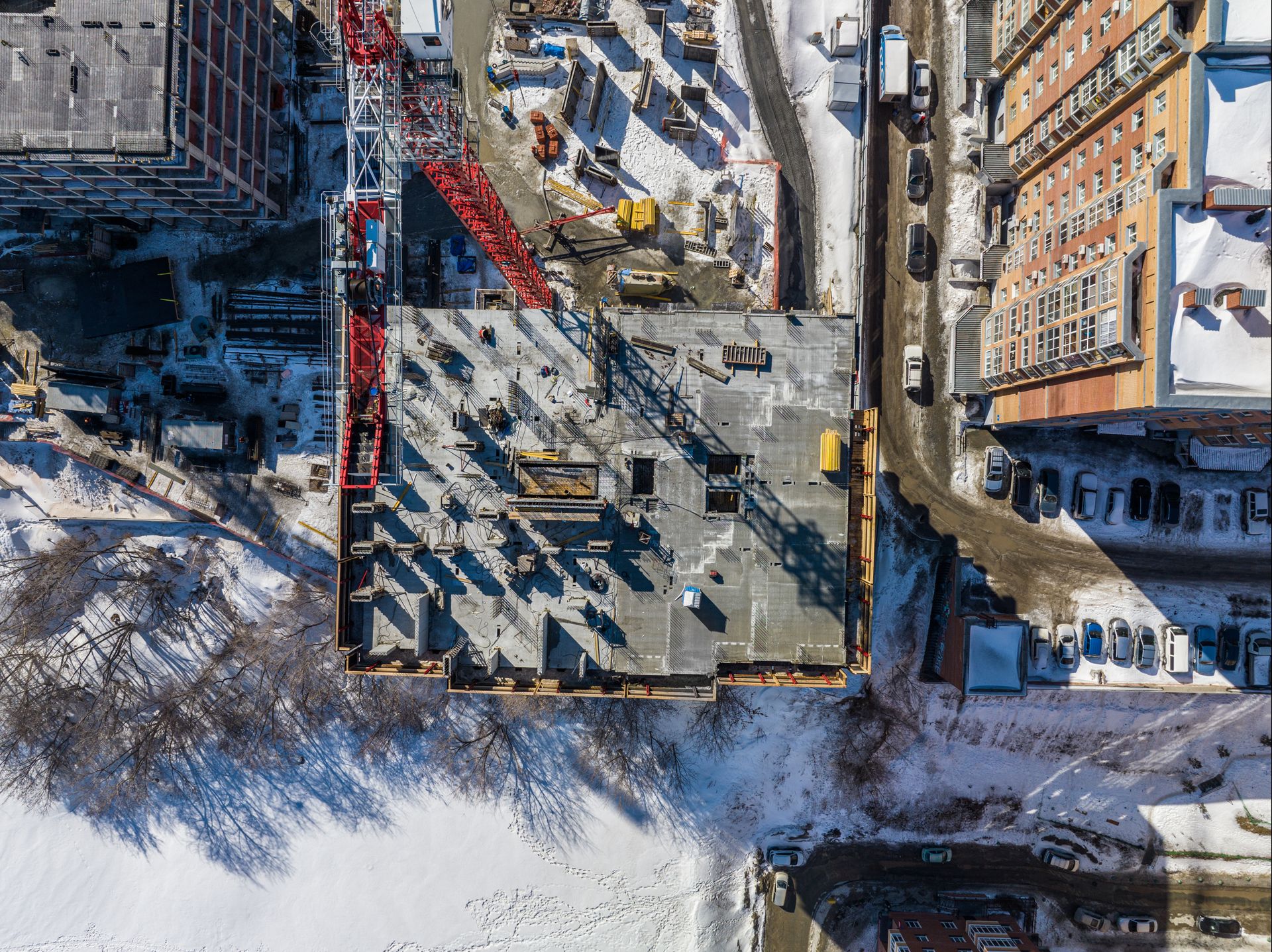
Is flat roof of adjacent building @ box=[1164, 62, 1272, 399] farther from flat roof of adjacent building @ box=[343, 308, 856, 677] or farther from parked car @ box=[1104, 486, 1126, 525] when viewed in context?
parked car @ box=[1104, 486, 1126, 525]

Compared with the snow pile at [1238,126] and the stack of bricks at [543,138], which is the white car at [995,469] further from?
the stack of bricks at [543,138]

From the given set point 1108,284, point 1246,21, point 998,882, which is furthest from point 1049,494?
point 998,882

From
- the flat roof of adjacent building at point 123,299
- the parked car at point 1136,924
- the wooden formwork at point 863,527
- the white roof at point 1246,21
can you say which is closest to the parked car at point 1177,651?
the parked car at point 1136,924

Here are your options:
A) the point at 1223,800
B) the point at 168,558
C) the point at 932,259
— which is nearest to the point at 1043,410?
the point at 932,259

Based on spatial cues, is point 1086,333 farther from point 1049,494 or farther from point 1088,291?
point 1049,494

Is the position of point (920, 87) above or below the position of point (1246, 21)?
above
